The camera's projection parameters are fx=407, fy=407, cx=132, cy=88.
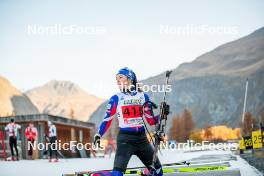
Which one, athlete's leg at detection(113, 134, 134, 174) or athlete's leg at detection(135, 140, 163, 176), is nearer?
athlete's leg at detection(113, 134, 134, 174)

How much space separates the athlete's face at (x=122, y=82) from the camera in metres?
6.51

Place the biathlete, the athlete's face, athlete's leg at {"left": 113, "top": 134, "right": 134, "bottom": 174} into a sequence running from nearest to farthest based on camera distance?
athlete's leg at {"left": 113, "top": 134, "right": 134, "bottom": 174}, the biathlete, the athlete's face

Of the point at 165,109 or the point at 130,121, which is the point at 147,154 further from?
the point at 165,109

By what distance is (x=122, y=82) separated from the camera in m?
6.54

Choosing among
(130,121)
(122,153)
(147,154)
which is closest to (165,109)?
(130,121)

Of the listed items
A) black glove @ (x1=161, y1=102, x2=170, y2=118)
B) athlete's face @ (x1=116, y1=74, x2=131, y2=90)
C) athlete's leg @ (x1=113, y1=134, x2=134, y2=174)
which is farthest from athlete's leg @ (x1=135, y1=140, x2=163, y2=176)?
athlete's face @ (x1=116, y1=74, x2=131, y2=90)

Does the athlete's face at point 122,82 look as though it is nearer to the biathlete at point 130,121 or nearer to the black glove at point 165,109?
the biathlete at point 130,121

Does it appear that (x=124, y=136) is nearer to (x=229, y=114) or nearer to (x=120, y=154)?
(x=120, y=154)

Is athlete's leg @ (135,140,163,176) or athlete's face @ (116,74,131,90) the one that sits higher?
athlete's face @ (116,74,131,90)

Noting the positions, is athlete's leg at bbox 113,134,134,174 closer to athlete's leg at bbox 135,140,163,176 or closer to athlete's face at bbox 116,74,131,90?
athlete's leg at bbox 135,140,163,176

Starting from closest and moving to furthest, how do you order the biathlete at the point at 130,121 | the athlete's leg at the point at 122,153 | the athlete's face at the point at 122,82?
the athlete's leg at the point at 122,153
the biathlete at the point at 130,121
the athlete's face at the point at 122,82

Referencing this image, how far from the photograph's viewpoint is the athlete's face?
6.51 meters

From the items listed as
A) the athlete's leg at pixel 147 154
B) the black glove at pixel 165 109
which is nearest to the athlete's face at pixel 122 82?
the black glove at pixel 165 109

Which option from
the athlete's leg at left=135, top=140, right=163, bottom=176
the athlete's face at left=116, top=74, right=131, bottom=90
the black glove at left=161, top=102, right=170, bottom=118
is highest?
the athlete's face at left=116, top=74, right=131, bottom=90
